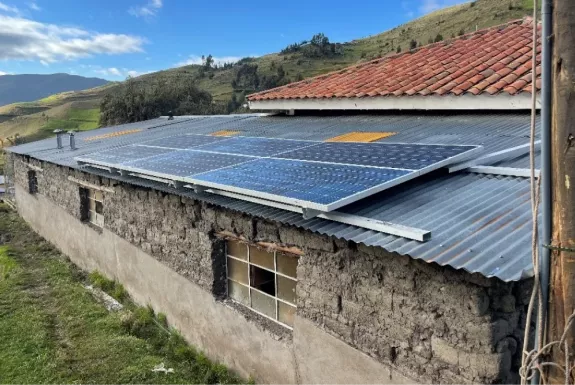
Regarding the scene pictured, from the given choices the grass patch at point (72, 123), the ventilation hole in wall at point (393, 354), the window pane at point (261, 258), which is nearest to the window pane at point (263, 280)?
the window pane at point (261, 258)

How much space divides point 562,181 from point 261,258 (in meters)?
4.62

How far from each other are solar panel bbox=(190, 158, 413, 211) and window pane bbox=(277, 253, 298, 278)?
1.09 m

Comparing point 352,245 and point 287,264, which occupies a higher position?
point 352,245

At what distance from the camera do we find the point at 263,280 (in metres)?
6.93

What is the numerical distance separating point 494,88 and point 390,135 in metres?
1.87

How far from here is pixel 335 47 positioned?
68.2 m

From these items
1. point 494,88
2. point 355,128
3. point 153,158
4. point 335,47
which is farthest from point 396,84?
point 335,47

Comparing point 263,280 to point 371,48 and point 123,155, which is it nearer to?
point 123,155

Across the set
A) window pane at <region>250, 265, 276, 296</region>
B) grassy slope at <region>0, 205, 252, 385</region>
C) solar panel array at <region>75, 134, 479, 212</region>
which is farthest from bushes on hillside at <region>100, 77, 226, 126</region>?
window pane at <region>250, 265, 276, 296</region>

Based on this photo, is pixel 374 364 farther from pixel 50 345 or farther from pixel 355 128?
pixel 50 345

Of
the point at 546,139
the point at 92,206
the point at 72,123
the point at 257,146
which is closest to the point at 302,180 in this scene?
the point at 257,146

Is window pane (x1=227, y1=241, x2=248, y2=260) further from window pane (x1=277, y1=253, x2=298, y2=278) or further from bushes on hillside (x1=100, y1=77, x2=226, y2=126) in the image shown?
bushes on hillside (x1=100, y1=77, x2=226, y2=126)

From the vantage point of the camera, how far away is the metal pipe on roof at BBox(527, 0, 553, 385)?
2621mm

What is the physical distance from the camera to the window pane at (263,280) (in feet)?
22.2
